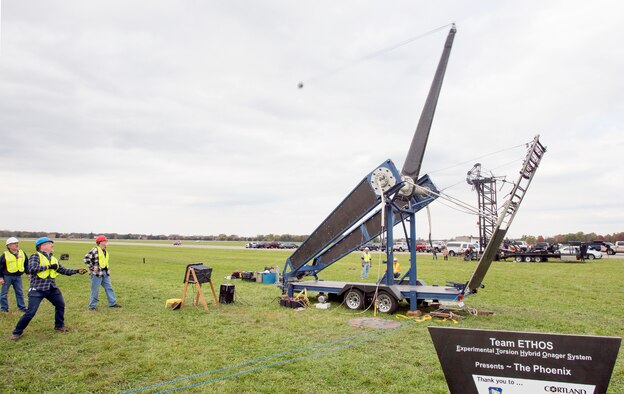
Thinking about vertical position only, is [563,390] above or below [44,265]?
below

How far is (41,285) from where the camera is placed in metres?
8.41

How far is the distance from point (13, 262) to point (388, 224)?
10177 millimetres

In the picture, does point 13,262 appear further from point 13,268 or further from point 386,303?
point 386,303

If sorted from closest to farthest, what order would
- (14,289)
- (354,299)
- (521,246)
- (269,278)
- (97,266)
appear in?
1. (14,289)
2. (97,266)
3. (354,299)
4. (269,278)
5. (521,246)

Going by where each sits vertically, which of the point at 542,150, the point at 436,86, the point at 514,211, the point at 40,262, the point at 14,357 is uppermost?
the point at 436,86

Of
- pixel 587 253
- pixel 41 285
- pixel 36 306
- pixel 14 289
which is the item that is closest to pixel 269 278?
pixel 14 289

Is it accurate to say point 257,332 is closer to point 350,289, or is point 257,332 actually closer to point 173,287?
point 350,289

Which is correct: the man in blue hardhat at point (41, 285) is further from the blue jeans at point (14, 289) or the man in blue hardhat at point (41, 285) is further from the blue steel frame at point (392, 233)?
the blue steel frame at point (392, 233)

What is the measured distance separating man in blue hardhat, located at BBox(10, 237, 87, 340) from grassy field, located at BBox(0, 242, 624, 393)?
32 cm

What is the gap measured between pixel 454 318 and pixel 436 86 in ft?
21.3

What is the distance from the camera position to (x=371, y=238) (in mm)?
12430

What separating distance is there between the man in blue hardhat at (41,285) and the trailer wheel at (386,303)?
7.91m

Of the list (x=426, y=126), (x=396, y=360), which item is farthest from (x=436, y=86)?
(x=396, y=360)

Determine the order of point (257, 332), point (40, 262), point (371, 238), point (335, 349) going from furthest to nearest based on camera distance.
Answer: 1. point (371, 238)
2. point (257, 332)
3. point (40, 262)
4. point (335, 349)
